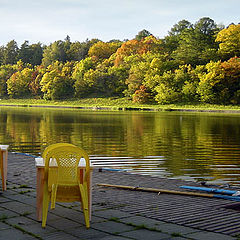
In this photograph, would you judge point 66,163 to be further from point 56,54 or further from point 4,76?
point 56,54

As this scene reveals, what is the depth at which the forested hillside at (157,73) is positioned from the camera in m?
69.5

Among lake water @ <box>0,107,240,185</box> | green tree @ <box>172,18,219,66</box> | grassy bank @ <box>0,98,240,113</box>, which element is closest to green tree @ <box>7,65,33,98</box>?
grassy bank @ <box>0,98,240,113</box>

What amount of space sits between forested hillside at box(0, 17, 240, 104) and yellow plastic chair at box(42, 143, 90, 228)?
6282 cm

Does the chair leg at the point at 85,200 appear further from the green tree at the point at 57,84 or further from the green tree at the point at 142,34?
the green tree at the point at 142,34

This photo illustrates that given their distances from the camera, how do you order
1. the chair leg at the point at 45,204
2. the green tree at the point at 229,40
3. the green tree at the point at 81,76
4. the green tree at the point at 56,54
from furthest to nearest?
the green tree at the point at 56,54 < the green tree at the point at 81,76 < the green tree at the point at 229,40 < the chair leg at the point at 45,204

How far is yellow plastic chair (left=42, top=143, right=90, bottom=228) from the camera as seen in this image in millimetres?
5172

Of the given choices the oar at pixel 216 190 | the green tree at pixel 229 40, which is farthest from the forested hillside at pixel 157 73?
the oar at pixel 216 190

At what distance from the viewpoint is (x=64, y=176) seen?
5.22m

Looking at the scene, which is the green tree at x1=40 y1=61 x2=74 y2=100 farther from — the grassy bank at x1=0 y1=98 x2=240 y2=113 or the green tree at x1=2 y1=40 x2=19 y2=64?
the green tree at x1=2 y1=40 x2=19 y2=64

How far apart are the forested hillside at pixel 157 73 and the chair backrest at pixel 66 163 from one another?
62.8 metres

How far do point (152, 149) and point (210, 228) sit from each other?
11956mm

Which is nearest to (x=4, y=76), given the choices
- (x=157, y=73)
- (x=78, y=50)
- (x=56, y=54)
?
(x=56, y=54)

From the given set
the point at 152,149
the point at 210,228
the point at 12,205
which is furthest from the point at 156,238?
the point at 152,149

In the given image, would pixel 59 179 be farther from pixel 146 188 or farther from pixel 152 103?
pixel 152 103
